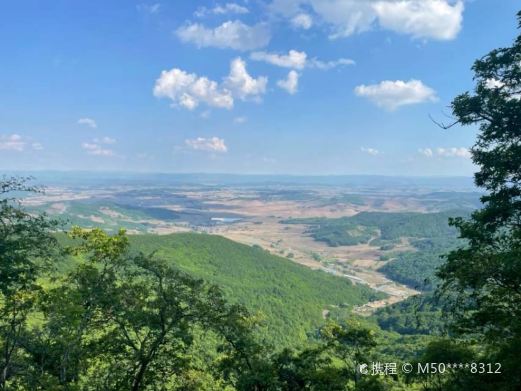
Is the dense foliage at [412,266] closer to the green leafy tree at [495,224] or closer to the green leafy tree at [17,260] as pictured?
the green leafy tree at [495,224]

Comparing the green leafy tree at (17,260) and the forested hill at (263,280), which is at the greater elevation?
the green leafy tree at (17,260)

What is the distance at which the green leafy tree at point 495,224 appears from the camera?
44.5 feet

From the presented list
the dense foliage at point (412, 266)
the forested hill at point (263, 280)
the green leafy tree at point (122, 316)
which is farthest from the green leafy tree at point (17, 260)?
the dense foliage at point (412, 266)

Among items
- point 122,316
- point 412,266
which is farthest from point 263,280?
point 122,316

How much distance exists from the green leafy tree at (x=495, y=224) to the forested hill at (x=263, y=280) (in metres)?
85.9

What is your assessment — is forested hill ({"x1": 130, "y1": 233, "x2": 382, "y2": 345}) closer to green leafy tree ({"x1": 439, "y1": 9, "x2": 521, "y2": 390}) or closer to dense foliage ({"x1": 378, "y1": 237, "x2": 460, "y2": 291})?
dense foliage ({"x1": 378, "y1": 237, "x2": 460, "y2": 291})

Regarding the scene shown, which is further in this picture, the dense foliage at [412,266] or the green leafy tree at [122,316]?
the dense foliage at [412,266]

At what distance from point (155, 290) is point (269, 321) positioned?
87.6 metres

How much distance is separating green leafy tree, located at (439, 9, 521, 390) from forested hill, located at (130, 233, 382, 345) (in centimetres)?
8592

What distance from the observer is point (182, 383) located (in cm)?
1914

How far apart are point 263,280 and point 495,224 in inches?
4717

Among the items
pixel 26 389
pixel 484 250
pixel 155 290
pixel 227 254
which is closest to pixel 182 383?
pixel 155 290

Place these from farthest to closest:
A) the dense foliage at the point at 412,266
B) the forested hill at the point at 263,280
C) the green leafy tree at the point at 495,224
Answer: the dense foliage at the point at 412,266 < the forested hill at the point at 263,280 < the green leafy tree at the point at 495,224

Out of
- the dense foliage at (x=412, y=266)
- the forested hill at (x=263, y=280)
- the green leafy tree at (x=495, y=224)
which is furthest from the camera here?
the dense foliage at (x=412, y=266)
